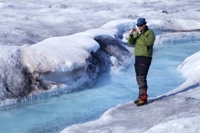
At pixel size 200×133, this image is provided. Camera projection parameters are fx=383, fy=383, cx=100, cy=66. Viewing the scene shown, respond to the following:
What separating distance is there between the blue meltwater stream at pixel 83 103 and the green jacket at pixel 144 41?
203 centimetres

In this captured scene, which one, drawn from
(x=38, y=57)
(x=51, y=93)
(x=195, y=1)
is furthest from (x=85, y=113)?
(x=195, y=1)

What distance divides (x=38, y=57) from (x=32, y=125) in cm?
285

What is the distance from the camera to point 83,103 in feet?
33.1

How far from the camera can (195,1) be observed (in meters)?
36.6

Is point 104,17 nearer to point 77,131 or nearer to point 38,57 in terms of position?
point 38,57

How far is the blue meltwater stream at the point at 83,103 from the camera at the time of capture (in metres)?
8.64

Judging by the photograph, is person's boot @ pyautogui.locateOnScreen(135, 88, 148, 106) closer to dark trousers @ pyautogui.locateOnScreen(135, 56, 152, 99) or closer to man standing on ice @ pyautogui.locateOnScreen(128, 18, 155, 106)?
dark trousers @ pyautogui.locateOnScreen(135, 56, 152, 99)

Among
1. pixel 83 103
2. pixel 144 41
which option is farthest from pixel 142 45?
pixel 83 103

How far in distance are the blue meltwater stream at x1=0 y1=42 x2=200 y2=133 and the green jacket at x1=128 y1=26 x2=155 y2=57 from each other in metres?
2.03

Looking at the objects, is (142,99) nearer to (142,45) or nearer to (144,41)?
(142,45)

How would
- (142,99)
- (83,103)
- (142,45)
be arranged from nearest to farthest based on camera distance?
(142,45)
(142,99)
(83,103)

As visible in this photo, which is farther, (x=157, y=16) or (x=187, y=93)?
(x=157, y=16)

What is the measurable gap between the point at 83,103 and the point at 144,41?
3111 millimetres

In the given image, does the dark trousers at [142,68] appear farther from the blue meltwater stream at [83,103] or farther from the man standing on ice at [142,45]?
the blue meltwater stream at [83,103]
